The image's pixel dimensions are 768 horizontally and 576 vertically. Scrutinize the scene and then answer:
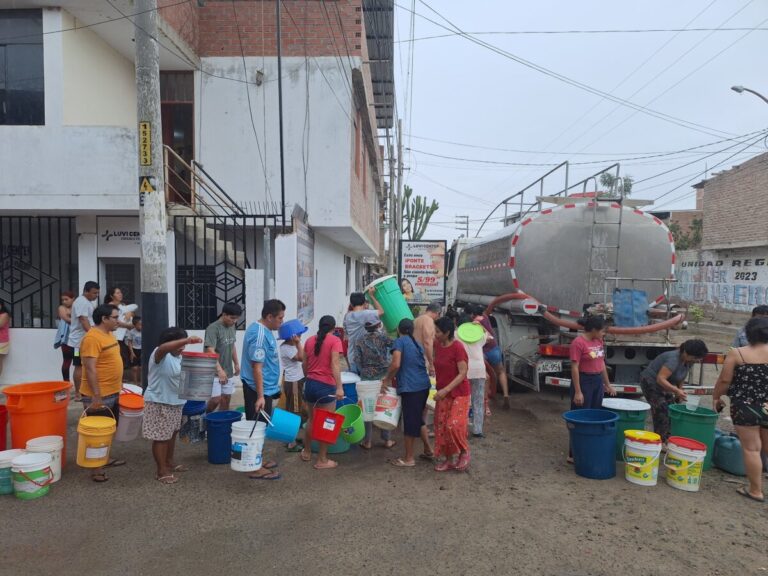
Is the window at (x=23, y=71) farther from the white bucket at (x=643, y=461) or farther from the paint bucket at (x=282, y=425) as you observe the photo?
the white bucket at (x=643, y=461)

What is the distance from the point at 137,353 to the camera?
27.6 feet

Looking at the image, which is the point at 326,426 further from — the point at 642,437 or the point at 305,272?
the point at 305,272

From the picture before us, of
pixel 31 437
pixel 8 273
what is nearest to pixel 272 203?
pixel 8 273

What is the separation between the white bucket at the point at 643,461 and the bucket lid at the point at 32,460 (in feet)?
17.2

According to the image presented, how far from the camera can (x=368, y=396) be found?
19.0 feet

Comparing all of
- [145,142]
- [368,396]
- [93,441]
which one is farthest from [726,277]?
[93,441]

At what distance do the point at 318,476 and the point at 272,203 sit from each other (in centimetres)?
590

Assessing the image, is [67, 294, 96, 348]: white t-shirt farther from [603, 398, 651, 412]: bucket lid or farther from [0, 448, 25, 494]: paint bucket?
[603, 398, 651, 412]: bucket lid

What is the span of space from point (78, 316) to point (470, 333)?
17.7 ft

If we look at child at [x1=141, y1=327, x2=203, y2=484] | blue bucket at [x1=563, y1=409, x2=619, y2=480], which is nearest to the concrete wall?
blue bucket at [x1=563, y1=409, x2=619, y2=480]

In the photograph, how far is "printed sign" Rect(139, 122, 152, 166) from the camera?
228 inches

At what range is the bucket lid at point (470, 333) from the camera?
19.9ft

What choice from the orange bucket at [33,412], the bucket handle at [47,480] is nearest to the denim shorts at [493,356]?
the orange bucket at [33,412]

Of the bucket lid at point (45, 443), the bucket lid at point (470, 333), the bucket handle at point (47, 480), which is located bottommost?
the bucket handle at point (47, 480)
